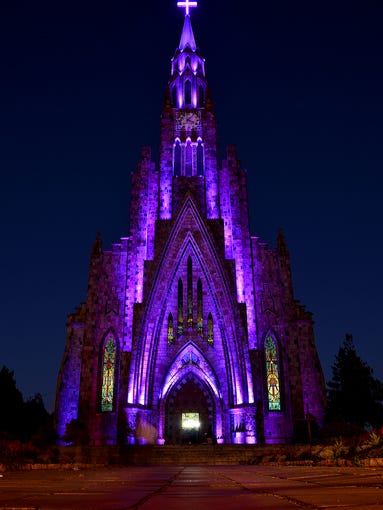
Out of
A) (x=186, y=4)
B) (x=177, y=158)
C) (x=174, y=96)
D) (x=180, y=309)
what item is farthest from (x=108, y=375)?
(x=186, y=4)

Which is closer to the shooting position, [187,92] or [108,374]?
[108,374]

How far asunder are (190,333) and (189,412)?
18.3ft

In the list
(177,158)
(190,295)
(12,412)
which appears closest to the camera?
(190,295)

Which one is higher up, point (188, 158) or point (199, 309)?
point (188, 158)

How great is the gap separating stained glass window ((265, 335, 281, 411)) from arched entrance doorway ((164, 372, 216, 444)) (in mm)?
4149

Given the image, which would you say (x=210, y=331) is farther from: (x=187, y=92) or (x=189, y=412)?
(x=187, y=92)

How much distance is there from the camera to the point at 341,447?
524 inches

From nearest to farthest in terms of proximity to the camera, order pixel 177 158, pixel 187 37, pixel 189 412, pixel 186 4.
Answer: pixel 189 412, pixel 177 158, pixel 187 37, pixel 186 4

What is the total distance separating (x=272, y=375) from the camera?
31.9 metres

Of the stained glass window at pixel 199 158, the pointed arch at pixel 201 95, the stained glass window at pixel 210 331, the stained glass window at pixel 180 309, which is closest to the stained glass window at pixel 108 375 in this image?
the stained glass window at pixel 180 309

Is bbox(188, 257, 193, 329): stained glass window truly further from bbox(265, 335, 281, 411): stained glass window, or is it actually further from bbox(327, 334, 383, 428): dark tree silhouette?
bbox(327, 334, 383, 428): dark tree silhouette

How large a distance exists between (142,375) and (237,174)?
17.2 metres

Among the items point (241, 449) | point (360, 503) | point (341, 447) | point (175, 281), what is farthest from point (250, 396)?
point (360, 503)

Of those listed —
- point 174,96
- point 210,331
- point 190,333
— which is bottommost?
point 190,333
